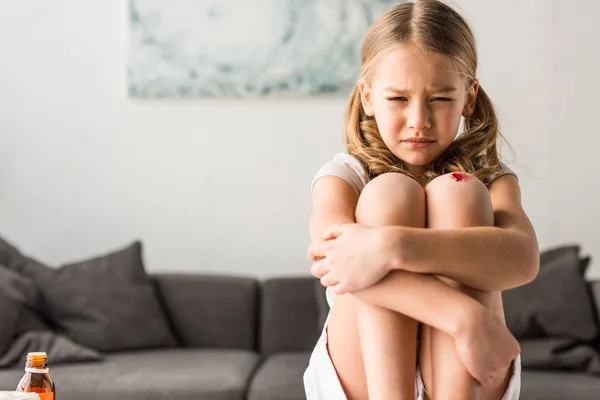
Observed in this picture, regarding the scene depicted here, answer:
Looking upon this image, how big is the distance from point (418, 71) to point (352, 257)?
414mm

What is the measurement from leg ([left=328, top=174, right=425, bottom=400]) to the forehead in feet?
0.73

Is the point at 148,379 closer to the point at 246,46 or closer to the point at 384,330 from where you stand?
the point at 384,330

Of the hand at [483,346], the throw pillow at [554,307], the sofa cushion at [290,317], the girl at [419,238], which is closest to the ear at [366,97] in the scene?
the girl at [419,238]

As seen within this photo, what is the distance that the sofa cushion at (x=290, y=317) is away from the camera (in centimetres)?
329

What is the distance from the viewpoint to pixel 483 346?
140 centimetres

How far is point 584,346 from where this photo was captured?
2.98 meters

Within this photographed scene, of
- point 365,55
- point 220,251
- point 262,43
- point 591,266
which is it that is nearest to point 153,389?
point 220,251

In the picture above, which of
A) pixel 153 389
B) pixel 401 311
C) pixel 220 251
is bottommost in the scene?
pixel 153 389

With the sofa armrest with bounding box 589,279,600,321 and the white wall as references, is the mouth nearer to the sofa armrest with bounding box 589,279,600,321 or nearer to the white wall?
the sofa armrest with bounding box 589,279,600,321

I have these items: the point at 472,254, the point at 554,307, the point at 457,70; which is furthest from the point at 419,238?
the point at 554,307

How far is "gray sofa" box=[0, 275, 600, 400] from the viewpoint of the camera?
2.71 metres

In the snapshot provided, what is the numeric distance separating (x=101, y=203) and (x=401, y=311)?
2.58m

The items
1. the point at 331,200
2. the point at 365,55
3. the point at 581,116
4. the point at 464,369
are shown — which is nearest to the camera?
the point at 464,369

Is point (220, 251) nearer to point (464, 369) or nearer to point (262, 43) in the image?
point (262, 43)
